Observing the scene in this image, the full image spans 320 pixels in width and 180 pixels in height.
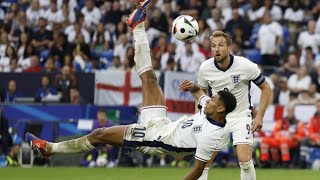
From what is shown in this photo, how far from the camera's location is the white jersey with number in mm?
11477

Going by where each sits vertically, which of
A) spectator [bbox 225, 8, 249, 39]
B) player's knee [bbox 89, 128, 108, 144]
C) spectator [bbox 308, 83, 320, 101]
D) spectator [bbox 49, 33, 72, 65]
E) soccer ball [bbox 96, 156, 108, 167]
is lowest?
soccer ball [bbox 96, 156, 108, 167]

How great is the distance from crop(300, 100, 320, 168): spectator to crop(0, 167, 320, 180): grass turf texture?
975 millimetres

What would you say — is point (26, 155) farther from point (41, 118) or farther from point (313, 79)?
point (313, 79)

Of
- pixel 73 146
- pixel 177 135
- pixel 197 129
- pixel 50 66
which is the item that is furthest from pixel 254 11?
pixel 197 129

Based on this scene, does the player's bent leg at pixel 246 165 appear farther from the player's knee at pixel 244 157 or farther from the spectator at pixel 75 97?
the spectator at pixel 75 97

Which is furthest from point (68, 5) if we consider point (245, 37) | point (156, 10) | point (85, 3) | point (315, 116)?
point (315, 116)

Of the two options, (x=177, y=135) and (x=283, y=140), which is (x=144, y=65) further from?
(x=283, y=140)

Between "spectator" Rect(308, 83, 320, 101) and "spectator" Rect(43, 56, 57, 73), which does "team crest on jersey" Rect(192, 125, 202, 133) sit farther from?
"spectator" Rect(43, 56, 57, 73)

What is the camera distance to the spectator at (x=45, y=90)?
2245 centimetres

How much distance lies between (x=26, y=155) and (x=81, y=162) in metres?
1.23

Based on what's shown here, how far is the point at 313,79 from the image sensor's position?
73.5 feet

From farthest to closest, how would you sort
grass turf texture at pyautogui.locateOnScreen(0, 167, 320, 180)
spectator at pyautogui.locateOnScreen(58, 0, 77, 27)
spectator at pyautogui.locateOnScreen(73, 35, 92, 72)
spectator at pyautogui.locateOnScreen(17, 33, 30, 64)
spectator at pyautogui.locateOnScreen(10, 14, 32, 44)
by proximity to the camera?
spectator at pyautogui.locateOnScreen(58, 0, 77, 27), spectator at pyautogui.locateOnScreen(10, 14, 32, 44), spectator at pyautogui.locateOnScreen(17, 33, 30, 64), spectator at pyautogui.locateOnScreen(73, 35, 92, 72), grass turf texture at pyautogui.locateOnScreen(0, 167, 320, 180)

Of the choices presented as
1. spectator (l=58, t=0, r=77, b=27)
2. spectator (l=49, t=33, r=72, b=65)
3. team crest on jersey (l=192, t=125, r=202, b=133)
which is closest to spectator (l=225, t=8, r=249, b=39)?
spectator (l=49, t=33, r=72, b=65)

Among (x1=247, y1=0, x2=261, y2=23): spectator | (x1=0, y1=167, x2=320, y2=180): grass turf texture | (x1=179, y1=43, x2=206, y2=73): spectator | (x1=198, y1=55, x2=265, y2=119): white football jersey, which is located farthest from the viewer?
(x1=247, y1=0, x2=261, y2=23): spectator
